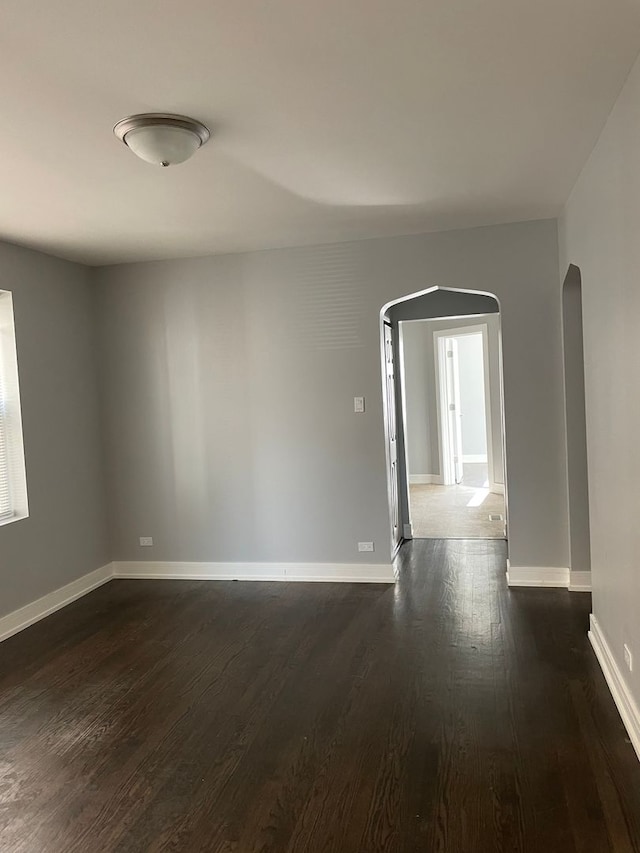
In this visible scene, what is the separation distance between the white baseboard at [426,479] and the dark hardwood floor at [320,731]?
15.4 ft

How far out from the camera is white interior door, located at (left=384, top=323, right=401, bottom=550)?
5.20 meters

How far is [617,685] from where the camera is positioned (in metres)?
2.85

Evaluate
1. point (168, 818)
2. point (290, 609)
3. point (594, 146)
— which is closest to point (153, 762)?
point (168, 818)

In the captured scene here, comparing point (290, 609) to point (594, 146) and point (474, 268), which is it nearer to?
point (474, 268)

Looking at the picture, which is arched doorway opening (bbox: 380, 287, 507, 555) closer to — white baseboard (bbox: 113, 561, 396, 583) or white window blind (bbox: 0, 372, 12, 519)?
white baseboard (bbox: 113, 561, 396, 583)

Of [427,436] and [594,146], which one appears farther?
[427,436]

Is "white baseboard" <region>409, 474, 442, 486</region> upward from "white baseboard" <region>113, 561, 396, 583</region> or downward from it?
upward

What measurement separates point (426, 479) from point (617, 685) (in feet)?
21.0

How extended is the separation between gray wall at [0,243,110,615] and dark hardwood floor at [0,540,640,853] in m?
0.47

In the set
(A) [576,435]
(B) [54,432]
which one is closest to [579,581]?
(A) [576,435]

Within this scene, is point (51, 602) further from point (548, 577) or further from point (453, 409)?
point (453, 409)

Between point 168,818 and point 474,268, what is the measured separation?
3.76 meters

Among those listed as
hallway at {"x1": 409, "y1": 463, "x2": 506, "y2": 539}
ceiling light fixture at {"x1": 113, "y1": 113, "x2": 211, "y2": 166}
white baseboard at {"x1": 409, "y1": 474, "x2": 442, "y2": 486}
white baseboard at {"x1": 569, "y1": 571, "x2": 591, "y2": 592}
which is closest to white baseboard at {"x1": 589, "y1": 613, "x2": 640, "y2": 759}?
white baseboard at {"x1": 569, "y1": 571, "x2": 591, "y2": 592}

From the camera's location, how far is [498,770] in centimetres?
243
